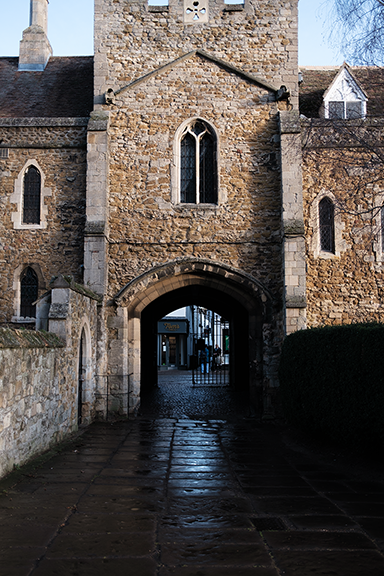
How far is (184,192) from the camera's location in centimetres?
1156

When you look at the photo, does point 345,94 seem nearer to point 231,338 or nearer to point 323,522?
point 231,338

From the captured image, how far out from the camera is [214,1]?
11.8m

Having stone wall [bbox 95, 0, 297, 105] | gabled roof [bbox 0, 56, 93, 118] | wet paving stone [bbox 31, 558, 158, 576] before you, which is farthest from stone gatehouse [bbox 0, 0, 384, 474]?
wet paving stone [bbox 31, 558, 158, 576]

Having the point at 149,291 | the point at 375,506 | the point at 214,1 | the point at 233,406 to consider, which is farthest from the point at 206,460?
the point at 214,1

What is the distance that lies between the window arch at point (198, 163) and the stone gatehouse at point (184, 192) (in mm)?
32

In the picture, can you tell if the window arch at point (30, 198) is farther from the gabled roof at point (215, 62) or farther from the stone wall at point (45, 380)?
the stone wall at point (45, 380)

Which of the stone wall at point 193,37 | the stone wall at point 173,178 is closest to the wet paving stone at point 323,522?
the stone wall at point 173,178

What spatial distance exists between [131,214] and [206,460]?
20.3 feet

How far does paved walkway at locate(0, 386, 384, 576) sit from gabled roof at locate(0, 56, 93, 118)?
884 cm

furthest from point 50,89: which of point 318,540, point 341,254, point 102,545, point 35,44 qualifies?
point 318,540

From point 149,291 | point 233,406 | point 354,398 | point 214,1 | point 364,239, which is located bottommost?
point 233,406

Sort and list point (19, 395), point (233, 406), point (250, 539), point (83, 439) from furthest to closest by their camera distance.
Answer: point (233, 406) → point (83, 439) → point (19, 395) → point (250, 539)

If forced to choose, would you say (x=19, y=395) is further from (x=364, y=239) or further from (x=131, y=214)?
(x=364, y=239)

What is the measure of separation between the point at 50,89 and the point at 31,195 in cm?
401
